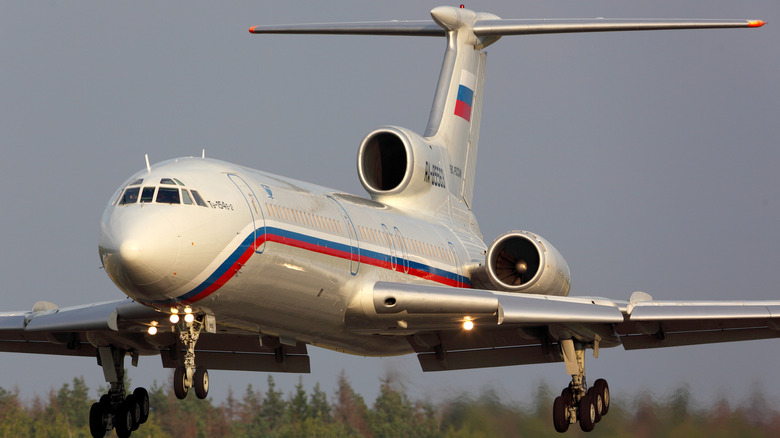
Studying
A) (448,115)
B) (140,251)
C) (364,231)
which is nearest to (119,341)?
(364,231)

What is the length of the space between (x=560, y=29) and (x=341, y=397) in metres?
9.76

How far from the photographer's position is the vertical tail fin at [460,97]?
2891 centimetres

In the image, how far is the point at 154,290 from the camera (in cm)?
1684

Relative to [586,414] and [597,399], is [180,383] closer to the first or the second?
[586,414]

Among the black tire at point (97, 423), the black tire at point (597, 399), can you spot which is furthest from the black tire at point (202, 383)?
the black tire at point (597, 399)

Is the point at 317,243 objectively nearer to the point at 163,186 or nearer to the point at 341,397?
the point at 163,186

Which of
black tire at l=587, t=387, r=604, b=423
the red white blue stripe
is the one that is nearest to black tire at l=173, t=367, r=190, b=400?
the red white blue stripe

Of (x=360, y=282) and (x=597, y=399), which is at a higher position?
(x=360, y=282)

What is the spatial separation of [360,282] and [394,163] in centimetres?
613

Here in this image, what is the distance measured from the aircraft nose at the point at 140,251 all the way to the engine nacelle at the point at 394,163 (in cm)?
874

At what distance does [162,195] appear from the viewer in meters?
17.1

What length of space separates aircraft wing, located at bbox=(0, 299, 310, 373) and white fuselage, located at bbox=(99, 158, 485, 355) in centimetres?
243

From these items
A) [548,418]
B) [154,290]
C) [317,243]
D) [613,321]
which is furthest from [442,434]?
[154,290]

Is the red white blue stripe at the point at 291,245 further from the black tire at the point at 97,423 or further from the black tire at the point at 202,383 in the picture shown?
the black tire at the point at 97,423
